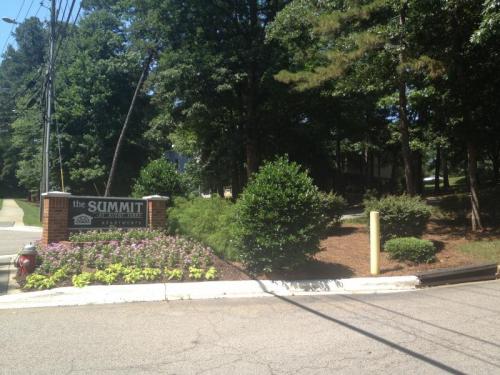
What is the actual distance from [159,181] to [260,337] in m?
11.2

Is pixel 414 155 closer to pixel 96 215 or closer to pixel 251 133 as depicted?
pixel 251 133

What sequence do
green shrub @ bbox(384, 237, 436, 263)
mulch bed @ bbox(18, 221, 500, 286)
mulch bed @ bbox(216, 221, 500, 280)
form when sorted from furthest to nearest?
green shrub @ bbox(384, 237, 436, 263), mulch bed @ bbox(216, 221, 500, 280), mulch bed @ bbox(18, 221, 500, 286)

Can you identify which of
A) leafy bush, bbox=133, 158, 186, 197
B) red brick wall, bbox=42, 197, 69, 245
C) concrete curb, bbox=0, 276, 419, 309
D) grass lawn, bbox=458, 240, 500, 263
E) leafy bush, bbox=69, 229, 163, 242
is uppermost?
leafy bush, bbox=133, 158, 186, 197

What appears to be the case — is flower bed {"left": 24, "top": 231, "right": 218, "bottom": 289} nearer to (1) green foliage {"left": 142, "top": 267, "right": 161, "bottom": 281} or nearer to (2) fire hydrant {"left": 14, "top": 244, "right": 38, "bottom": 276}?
(1) green foliage {"left": 142, "top": 267, "right": 161, "bottom": 281}

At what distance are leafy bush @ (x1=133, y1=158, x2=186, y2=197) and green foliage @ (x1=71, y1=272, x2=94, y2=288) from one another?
755 centimetres

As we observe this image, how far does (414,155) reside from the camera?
112ft

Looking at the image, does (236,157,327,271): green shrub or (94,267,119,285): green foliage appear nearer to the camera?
(94,267,119,285): green foliage

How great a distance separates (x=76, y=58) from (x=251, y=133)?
78.5 ft

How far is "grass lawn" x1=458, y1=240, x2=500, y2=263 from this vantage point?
496 inches

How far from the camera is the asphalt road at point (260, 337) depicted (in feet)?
17.5

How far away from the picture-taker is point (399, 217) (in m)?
13.2

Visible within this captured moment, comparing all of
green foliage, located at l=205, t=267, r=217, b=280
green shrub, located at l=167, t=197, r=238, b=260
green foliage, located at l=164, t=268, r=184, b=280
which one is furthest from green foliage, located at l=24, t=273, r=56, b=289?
green shrub, located at l=167, t=197, r=238, b=260

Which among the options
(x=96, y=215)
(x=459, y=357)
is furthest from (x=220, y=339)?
(x=96, y=215)

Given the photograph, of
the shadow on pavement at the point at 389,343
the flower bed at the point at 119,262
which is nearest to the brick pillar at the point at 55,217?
the flower bed at the point at 119,262
